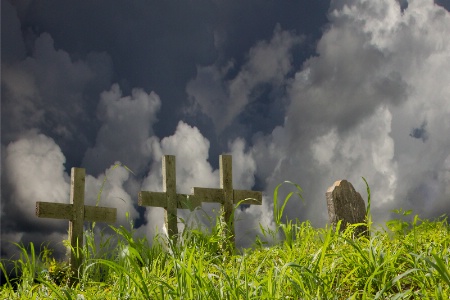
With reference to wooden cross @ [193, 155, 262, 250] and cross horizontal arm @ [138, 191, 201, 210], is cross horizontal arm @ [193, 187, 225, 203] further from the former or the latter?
cross horizontal arm @ [138, 191, 201, 210]

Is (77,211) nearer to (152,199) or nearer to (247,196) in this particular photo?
(152,199)

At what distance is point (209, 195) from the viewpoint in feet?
34.6

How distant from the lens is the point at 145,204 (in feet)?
31.7

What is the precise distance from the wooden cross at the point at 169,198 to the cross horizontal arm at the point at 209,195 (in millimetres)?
151

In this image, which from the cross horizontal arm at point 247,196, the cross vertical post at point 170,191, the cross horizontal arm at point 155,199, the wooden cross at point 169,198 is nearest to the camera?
the cross horizontal arm at point 155,199

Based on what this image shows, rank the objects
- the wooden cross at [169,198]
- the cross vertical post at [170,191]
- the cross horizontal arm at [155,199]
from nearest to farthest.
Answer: the cross horizontal arm at [155,199] → the wooden cross at [169,198] → the cross vertical post at [170,191]

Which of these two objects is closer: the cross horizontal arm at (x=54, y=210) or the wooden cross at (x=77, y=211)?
the cross horizontal arm at (x=54, y=210)

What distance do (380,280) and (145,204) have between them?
6459mm

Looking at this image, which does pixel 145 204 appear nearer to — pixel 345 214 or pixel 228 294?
pixel 345 214

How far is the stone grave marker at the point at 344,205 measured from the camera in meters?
7.76

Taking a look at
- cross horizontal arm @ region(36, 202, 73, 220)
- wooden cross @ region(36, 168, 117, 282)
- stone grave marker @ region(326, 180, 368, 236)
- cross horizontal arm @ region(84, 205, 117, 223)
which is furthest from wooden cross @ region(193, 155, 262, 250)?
stone grave marker @ region(326, 180, 368, 236)

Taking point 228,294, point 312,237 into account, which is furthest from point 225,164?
point 228,294

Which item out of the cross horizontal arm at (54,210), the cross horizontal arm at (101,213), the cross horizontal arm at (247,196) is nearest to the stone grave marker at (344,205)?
the cross horizontal arm at (247,196)

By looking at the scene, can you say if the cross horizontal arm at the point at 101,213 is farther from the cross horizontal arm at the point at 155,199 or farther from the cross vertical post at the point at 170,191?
the cross vertical post at the point at 170,191
